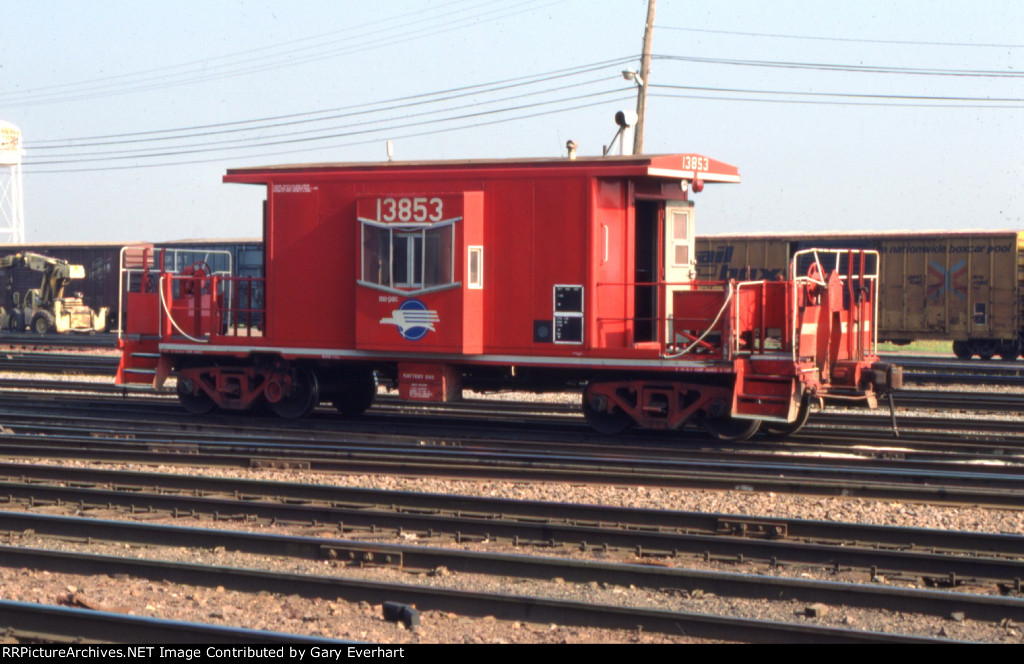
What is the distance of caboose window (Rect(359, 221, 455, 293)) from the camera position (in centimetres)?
1388

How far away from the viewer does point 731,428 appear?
13344 mm

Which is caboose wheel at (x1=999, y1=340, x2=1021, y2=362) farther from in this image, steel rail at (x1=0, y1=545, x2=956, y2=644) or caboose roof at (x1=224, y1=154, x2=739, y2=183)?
steel rail at (x1=0, y1=545, x2=956, y2=644)

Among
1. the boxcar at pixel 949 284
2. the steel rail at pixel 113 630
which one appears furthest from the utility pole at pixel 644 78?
the steel rail at pixel 113 630

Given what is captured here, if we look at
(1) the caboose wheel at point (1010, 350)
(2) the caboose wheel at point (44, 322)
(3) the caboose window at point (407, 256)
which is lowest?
(1) the caboose wheel at point (1010, 350)

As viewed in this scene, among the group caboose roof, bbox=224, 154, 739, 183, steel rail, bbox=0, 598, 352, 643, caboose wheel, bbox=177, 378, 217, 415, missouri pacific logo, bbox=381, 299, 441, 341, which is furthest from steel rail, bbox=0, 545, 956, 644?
caboose wheel, bbox=177, 378, 217, 415

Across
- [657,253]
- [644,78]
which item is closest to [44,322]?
[644,78]

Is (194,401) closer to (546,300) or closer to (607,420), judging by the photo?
(546,300)

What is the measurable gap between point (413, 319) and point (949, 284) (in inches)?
745

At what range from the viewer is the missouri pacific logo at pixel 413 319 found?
14.0 metres

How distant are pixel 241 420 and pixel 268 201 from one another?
323cm

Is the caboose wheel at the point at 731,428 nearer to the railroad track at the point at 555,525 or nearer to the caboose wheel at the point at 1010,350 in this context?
the railroad track at the point at 555,525

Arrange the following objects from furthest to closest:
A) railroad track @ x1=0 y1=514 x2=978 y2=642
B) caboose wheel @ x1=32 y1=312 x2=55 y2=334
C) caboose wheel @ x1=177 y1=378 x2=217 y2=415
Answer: caboose wheel @ x1=32 y1=312 x2=55 y2=334
caboose wheel @ x1=177 y1=378 x2=217 y2=415
railroad track @ x1=0 y1=514 x2=978 y2=642

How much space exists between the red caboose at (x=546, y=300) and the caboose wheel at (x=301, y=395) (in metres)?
0.03

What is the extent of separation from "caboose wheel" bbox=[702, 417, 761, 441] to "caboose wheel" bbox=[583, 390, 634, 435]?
41.9 inches
